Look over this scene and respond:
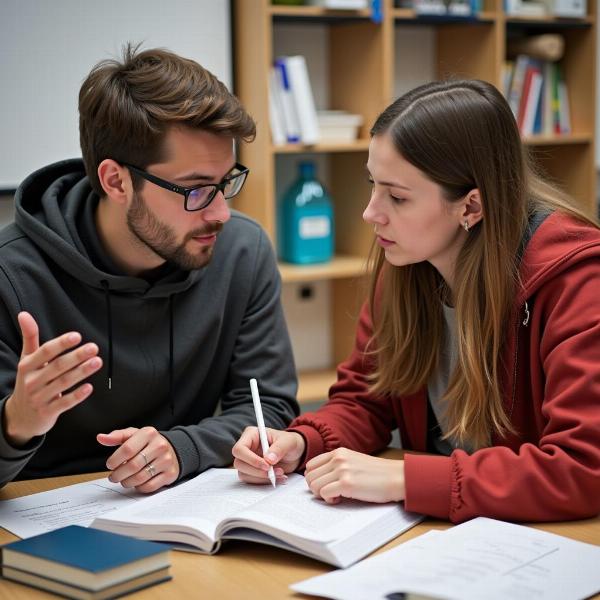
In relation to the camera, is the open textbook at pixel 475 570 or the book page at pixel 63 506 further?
the book page at pixel 63 506

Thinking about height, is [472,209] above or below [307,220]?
above

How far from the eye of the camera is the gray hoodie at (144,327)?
1.66 meters

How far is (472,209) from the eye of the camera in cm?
149

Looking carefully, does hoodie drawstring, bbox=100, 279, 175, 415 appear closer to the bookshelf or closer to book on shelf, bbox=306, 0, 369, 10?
the bookshelf

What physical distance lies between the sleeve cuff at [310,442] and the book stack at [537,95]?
227 cm

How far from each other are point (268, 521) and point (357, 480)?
16 cm

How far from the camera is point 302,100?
9.70ft

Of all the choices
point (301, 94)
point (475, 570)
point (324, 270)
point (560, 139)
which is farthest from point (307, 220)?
point (475, 570)

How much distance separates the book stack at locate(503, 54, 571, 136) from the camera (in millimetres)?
3514

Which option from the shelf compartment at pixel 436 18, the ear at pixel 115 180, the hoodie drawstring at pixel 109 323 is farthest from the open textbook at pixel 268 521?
the shelf compartment at pixel 436 18

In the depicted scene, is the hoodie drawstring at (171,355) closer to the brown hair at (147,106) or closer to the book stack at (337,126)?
the brown hair at (147,106)

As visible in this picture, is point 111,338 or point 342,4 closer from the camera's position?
point 111,338

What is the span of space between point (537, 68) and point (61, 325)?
2.49 m

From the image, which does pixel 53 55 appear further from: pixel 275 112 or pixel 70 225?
pixel 70 225
